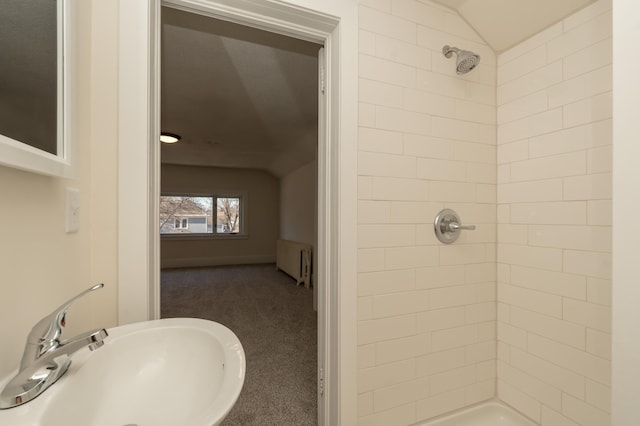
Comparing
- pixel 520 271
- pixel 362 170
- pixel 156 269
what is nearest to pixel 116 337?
pixel 156 269

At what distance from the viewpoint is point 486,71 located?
1.54 meters

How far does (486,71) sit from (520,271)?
116cm

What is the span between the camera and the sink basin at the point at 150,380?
0.51 meters

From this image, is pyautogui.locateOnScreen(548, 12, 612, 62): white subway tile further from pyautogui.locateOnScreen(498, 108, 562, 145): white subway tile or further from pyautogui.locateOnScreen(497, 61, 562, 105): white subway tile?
pyautogui.locateOnScreen(498, 108, 562, 145): white subway tile

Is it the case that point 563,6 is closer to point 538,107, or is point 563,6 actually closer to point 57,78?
point 538,107

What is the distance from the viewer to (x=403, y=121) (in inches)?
52.3

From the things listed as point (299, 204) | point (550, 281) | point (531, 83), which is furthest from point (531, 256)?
point (299, 204)

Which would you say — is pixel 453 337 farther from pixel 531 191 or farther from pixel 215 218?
pixel 215 218

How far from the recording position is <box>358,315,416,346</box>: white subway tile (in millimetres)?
1259

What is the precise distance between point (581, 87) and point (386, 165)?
3.09ft

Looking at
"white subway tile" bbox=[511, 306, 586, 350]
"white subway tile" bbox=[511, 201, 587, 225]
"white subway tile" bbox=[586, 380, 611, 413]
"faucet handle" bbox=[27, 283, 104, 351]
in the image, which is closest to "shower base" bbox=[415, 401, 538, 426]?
"white subway tile" bbox=[586, 380, 611, 413]

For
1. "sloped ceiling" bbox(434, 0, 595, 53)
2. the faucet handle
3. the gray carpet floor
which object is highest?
"sloped ceiling" bbox(434, 0, 595, 53)

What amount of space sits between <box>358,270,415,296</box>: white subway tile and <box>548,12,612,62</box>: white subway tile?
1.29m

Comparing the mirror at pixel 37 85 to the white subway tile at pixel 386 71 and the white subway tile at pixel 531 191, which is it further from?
the white subway tile at pixel 531 191
